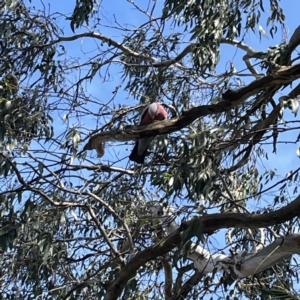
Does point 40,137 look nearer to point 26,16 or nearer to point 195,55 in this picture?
point 195,55

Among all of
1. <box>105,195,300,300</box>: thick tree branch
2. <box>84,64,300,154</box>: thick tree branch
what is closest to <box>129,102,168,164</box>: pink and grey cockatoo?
<box>84,64,300,154</box>: thick tree branch

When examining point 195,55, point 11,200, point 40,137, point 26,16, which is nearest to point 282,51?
point 195,55

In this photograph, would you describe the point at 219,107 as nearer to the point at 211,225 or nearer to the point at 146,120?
the point at 211,225

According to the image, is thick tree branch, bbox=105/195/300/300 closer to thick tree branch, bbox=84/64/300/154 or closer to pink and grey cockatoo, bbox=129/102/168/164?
thick tree branch, bbox=84/64/300/154

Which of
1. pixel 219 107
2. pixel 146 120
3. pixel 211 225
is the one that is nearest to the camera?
pixel 211 225

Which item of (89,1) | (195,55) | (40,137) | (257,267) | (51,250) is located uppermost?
(89,1)

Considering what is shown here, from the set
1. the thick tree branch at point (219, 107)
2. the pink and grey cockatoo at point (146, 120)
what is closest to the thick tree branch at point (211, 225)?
the thick tree branch at point (219, 107)

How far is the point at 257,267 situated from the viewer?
159 inches

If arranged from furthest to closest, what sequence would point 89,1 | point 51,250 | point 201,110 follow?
point 89,1 → point 51,250 → point 201,110

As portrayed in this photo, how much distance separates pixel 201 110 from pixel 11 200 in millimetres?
1391

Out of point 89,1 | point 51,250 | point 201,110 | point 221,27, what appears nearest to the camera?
point 201,110

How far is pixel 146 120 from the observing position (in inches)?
184

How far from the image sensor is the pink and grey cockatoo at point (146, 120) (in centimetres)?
462

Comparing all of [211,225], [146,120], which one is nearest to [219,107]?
[211,225]
